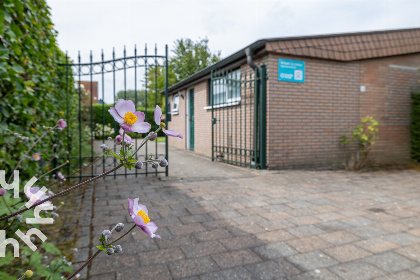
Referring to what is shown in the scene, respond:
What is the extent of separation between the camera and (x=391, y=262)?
2.05m

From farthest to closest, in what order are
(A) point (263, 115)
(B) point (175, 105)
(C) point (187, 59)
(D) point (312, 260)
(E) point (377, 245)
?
(C) point (187, 59) → (B) point (175, 105) → (A) point (263, 115) → (E) point (377, 245) → (D) point (312, 260)

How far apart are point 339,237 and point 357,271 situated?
0.62m

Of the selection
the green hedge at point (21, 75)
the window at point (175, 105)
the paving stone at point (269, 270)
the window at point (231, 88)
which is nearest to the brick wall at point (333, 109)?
the window at point (231, 88)

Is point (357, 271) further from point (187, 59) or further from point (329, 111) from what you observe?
point (187, 59)

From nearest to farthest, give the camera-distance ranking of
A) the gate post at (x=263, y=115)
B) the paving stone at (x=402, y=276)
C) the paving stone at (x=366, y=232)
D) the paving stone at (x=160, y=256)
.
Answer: the paving stone at (x=402, y=276), the paving stone at (x=160, y=256), the paving stone at (x=366, y=232), the gate post at (x=263, y=115)

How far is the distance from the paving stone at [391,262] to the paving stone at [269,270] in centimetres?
64

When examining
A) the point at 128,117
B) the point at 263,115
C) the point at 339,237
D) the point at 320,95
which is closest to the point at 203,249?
the point at 339,237

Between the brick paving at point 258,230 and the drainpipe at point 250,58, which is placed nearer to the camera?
the brick paving at point 258,230

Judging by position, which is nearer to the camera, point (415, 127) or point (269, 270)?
point (269, 270)

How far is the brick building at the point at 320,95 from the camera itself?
241 inches

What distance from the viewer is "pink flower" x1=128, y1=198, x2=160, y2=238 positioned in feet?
2.17

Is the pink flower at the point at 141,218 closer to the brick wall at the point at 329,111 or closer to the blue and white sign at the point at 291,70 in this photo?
the brick wall at the point at 329,111

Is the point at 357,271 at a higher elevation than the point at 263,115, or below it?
below

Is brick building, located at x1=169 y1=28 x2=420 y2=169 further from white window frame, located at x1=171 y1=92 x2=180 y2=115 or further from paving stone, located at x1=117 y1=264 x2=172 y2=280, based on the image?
white window frame, located at x1=171 y1=92 x2=180 y2=115
